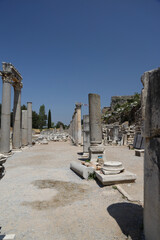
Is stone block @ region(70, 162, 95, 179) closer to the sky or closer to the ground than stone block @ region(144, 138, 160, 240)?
closer to the ground

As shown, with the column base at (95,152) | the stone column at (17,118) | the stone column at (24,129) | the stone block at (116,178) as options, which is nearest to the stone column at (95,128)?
the column base at (95,152)

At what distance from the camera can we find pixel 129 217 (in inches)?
118

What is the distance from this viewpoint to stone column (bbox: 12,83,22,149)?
1289cm

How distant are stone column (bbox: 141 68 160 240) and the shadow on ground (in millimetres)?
334

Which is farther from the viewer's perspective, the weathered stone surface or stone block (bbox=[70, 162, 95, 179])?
the weathered stone surface

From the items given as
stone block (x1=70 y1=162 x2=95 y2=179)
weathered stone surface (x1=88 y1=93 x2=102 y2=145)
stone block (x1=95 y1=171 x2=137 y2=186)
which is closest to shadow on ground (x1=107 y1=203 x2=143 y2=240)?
stone block (x1=95 y1=171 x2=137 y2=186)

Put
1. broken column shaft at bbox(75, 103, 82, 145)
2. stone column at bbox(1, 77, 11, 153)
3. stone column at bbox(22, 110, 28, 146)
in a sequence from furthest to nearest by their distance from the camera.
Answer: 1. broken column shaft at bbox(75, 103, 82, 145)
2. stone column at bbox(22, 110, 28, 146)
3. stone column at bbox(1, 77, 11, 153)

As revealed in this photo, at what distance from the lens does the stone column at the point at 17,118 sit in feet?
42.3

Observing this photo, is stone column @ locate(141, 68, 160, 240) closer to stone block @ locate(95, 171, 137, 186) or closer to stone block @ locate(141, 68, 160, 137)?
stone block @ locate(141, 68, 160, 137)

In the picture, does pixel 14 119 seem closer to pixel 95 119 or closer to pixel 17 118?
pixel 17 118

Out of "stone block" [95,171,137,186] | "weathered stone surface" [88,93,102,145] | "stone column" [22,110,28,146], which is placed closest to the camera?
"stone block" [95,171,137,186]

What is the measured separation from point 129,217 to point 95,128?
5.67 m

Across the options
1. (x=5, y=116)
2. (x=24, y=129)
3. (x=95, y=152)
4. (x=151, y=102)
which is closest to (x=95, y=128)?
(x=95, y=152)

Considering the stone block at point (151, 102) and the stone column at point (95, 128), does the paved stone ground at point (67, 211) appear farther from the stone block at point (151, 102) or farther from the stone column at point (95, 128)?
the stone column at point (95, 128)
